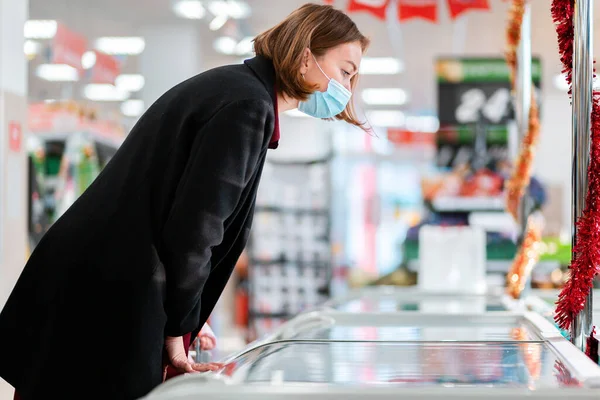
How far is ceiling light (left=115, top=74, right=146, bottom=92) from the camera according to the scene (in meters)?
12.1

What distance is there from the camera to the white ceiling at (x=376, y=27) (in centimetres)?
883

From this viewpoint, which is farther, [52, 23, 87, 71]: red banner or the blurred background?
the blurred background

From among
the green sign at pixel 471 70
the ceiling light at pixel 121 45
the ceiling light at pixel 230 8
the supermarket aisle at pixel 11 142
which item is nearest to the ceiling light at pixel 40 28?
the ceiling light at pixel 121 45

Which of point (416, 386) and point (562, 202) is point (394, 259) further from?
point (416, 386)

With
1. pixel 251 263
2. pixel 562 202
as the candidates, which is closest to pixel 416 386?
pixel 251 263

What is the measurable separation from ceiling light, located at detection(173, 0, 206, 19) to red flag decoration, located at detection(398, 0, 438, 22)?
122 inches

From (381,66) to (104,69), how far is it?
229 inches

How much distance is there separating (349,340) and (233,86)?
2.57 ft

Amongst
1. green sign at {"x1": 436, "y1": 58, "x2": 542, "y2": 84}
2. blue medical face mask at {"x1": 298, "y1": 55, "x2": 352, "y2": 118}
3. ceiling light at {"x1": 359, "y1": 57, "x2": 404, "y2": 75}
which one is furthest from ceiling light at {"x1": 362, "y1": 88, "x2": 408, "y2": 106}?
blue medical face mask at {"x1": 298, "y1": 55, "x2": 352, "y2": 118}

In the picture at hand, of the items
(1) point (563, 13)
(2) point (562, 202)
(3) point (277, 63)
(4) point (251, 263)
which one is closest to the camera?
(3) point (277, 63)

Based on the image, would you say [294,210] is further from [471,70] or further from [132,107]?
[132,107]

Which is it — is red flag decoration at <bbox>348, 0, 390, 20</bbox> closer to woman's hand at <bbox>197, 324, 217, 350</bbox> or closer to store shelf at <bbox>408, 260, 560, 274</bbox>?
store shelf at <bbox>408, 260, 560, 274</bbox>

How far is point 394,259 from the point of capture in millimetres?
16953

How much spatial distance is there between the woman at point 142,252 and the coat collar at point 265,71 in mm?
57
